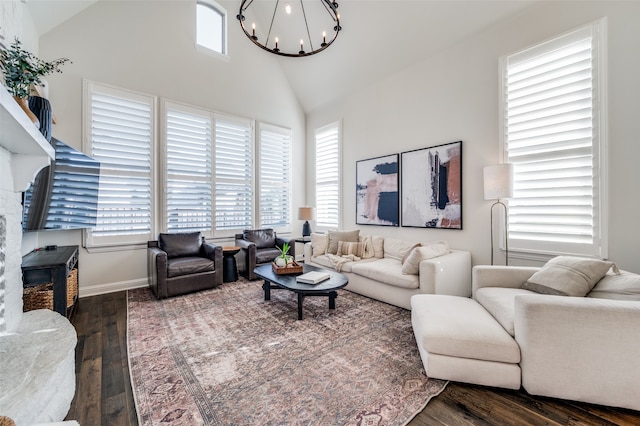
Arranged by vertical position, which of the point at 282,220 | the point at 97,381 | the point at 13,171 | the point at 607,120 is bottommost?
the point at 97,381

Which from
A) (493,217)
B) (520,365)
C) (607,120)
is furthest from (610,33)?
(520,365)

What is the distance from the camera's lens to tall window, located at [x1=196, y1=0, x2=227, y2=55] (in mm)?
4836

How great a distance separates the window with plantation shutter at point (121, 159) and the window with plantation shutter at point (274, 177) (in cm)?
200

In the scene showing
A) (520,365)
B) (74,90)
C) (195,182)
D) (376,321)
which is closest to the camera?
(520,365)

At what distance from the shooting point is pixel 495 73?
10.9ft

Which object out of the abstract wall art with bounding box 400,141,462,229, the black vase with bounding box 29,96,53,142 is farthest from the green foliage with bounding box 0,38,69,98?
the abstract wall art with bounding box 400,141,462,229

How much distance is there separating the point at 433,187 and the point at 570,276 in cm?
202

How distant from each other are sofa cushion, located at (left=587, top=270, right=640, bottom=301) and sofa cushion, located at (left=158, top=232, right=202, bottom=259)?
15.3 feet

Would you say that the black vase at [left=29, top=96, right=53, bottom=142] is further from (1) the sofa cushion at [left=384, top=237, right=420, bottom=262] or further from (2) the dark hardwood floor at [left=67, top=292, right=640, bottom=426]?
(1) the sofa cushion at [left=384, top=237, right=420, bottom=262]

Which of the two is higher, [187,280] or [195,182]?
[195,182]

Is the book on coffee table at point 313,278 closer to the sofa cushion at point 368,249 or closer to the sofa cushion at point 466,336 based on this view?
the sofa cushion at point 466,336

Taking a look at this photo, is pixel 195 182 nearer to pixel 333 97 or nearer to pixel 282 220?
pixel 282 220

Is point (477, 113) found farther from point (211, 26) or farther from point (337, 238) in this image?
point (211, 26)

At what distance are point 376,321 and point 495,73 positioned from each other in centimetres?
335
